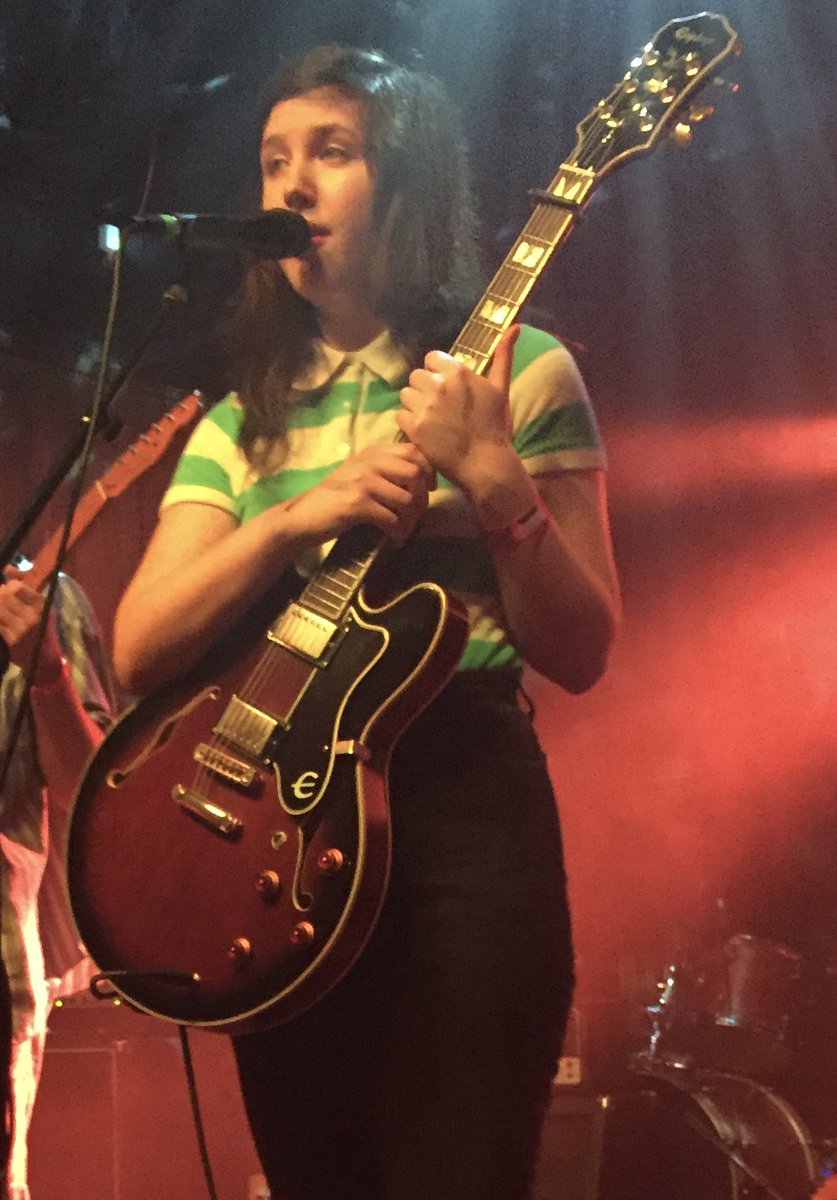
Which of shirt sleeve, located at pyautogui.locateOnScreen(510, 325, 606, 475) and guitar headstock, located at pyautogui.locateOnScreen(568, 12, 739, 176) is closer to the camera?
shirt sleeve, located at pyautogui.locateOnScreen(510, 325, 606, 475)

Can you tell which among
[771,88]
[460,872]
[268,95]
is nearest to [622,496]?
[771,88]

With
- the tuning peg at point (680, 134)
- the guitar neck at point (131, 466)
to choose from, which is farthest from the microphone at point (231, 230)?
the guitar neck at point (131, 466)

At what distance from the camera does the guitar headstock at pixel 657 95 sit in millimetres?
1701

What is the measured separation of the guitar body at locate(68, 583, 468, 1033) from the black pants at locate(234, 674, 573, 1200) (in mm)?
54

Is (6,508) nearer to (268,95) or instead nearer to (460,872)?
(268,95)

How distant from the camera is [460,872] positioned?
1.32 meters

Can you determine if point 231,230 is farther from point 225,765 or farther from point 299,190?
point 225,765

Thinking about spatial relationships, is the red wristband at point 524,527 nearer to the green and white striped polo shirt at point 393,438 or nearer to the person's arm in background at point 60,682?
the green and white striped polo shirt at point 393,438

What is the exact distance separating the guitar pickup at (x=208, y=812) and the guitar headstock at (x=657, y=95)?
94 centimetres

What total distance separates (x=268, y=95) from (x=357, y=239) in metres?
0.29

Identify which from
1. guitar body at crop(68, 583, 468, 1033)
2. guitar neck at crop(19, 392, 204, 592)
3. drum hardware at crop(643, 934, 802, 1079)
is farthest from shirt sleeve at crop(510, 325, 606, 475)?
drum hardware at crop(643, 934, 802, 1079)

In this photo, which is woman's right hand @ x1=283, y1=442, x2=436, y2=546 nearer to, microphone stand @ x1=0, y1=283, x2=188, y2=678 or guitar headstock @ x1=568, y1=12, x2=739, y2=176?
microphone stand @ x1=0, y1=283, x2=188, y2=678

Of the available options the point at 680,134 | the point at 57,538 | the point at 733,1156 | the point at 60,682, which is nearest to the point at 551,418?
the point at 680,134

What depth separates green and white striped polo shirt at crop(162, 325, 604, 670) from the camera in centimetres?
149
